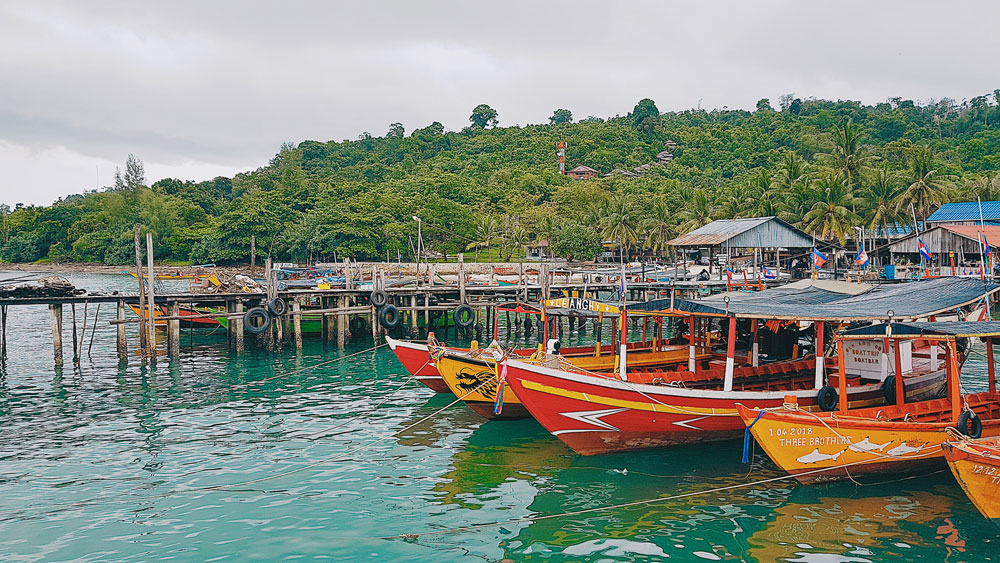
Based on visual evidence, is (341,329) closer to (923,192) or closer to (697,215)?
(697,215)

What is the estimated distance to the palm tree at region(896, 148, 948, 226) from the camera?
172 feet

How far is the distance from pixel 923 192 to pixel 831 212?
8939 mm

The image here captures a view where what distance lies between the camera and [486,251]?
78.1 m

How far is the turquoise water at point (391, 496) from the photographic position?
37.3ft

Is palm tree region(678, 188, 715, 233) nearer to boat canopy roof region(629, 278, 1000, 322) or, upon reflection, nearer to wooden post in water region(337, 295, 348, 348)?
wooden post in water region(337, 295, 348, 348)

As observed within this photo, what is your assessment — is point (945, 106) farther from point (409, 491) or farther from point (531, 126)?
point (409, 491)

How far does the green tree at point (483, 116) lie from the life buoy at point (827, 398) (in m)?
138

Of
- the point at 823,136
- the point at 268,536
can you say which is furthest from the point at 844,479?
the point at 823,136

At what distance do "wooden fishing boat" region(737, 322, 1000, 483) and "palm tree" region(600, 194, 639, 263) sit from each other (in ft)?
154

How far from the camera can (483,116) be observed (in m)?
150

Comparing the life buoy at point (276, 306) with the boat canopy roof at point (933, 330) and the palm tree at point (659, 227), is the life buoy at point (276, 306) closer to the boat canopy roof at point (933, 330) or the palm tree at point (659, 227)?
the boat canopy roof at point (933, 330)

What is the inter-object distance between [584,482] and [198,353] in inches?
856

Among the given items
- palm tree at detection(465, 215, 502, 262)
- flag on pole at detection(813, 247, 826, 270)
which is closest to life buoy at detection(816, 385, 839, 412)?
flag on pole at detection(813, 247, 826, 270)

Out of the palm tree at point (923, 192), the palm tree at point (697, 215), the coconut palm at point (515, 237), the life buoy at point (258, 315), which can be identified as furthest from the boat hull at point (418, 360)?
the coconut palm at point (515, 237)
